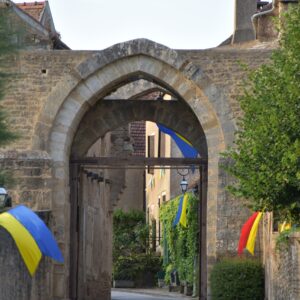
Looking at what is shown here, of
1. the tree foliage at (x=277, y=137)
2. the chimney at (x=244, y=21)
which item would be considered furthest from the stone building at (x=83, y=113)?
the chimney at (x=244, y=21)

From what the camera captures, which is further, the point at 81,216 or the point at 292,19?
the point at 81,216

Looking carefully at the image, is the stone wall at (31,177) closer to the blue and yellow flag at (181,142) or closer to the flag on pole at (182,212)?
the blue and yellow flag at (181,142)

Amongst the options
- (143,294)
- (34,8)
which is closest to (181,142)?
(34,8)

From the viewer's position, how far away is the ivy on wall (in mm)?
33969

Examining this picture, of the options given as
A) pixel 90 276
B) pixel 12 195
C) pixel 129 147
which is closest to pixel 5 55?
pixel 12 195

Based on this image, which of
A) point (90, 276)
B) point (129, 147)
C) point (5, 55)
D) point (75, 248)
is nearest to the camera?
point (5, 55)

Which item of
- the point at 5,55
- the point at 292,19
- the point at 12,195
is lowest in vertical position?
the point at 12,195

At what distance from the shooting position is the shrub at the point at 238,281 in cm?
2316

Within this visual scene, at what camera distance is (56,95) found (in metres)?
24.5

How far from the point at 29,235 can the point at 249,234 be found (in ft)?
18.8

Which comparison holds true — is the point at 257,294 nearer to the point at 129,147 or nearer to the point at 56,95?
the point at 56,95

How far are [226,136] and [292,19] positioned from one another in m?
5.28

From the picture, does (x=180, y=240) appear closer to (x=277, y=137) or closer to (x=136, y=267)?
(x=136, y=267)

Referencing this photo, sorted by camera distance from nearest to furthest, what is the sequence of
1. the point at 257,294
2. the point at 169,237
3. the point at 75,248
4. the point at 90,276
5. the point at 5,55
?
1. the point at 5,55
2. the point at 257,294
3. the point at 75,248
4. the point at 90,276
5. the point at 169,237
